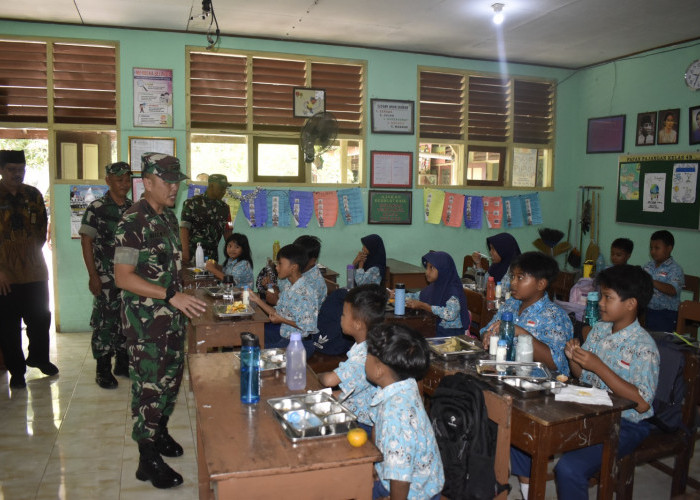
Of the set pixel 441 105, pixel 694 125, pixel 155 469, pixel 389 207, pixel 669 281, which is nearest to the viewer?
pixel 155 469

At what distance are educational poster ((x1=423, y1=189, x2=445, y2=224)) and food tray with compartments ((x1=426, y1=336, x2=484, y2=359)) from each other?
14.0 feet

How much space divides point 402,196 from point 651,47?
10.8 feet

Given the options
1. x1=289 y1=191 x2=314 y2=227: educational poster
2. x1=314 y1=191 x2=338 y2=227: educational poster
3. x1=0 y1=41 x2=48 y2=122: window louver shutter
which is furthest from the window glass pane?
x1=0 y1=41 x2=48 y2=122: window louver shutter

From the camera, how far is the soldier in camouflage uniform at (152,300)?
2.72 meters

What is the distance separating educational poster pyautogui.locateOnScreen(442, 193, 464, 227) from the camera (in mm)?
7215

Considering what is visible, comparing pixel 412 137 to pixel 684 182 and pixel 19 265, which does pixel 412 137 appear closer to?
pixel 684 182

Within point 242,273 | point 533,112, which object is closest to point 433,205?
point 533,112

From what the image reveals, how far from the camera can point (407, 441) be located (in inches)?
72.7

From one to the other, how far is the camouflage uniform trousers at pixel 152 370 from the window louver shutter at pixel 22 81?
4.19 meters

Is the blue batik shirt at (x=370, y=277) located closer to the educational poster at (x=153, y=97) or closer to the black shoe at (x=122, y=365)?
the black shoe at (x=122, y=365)

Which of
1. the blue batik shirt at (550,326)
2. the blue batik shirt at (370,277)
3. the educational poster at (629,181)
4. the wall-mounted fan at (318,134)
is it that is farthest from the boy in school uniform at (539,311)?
the educational poster at (629,181)

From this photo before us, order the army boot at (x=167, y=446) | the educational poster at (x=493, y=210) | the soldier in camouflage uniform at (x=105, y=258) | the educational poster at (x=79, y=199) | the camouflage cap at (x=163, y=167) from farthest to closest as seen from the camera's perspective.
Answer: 1. the educational poster at (x=493, y=210)
2. the educational poster at (x=79, y=199)
3. the soldier in camouflage uniform at (x=105, y=258)
4. the army boot at (x=167, y=446)
5. the camouflage cap at (x=163, y=167)

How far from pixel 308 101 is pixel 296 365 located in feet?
16.0

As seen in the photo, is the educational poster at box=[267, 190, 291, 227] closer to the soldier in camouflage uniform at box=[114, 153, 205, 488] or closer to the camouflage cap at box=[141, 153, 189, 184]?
the soldier in camouflage uniform at box=[114, 153, 205, 488]
